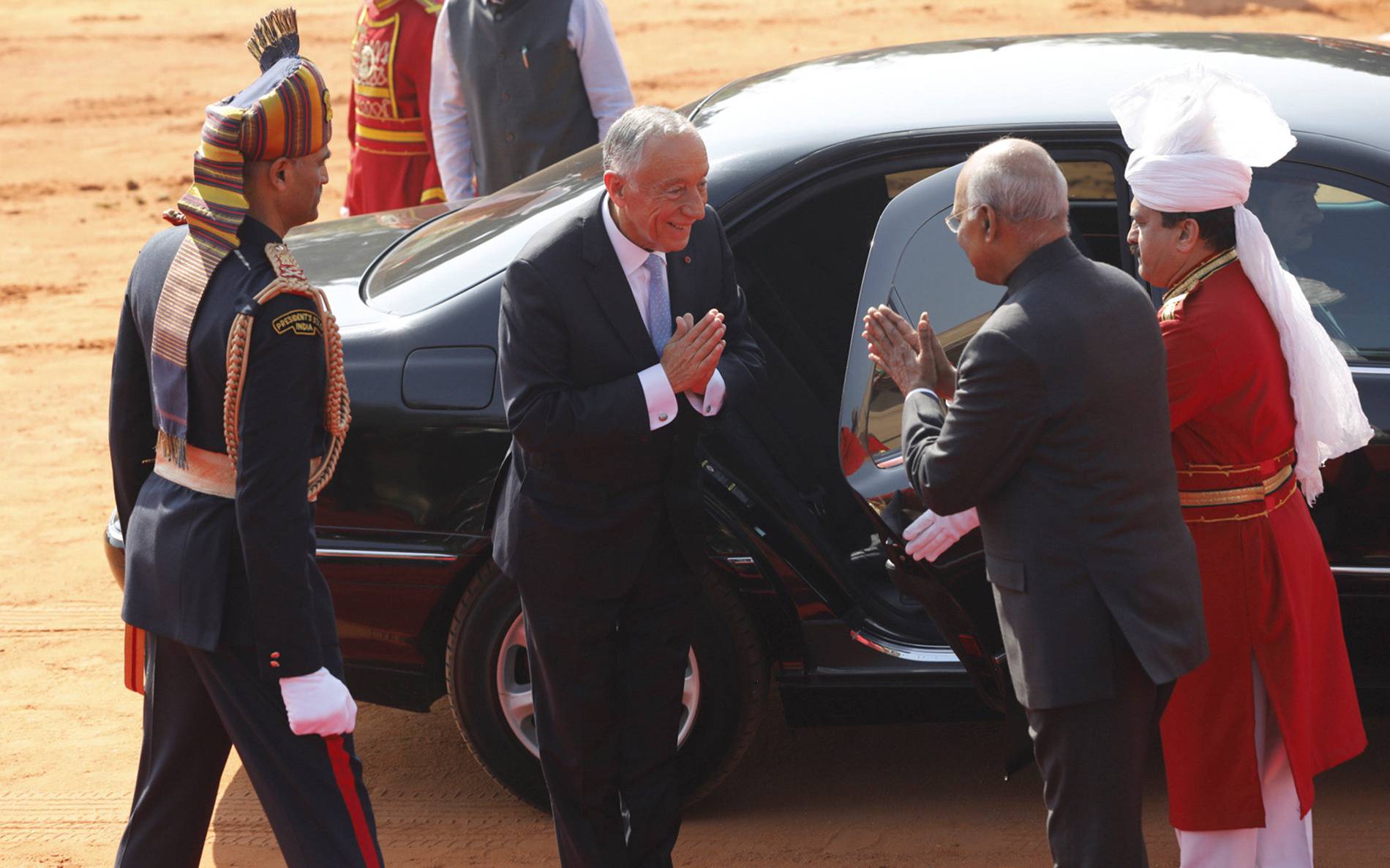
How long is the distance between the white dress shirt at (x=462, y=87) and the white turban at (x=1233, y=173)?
298cm

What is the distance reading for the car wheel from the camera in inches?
152

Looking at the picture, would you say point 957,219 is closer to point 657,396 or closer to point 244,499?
point 657,396

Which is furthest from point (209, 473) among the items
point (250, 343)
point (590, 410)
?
point (590, 410)

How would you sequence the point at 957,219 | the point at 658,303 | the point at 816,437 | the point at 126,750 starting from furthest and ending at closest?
→ the point at 126,750 < the point at 816,437 < the point at 658,303 < the point at 957,219

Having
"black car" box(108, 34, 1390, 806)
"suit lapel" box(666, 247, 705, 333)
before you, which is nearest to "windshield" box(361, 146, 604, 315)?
"black car" box(108, 34, 1390, 806)

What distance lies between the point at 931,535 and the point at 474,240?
177 centimetres

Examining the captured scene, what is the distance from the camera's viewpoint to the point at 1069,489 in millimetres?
2785

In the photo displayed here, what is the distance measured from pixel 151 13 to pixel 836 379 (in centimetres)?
2274

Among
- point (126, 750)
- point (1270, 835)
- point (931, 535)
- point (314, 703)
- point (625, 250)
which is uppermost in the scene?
point (625, 250)

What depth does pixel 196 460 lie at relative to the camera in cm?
287

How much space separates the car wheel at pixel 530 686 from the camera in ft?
12.7

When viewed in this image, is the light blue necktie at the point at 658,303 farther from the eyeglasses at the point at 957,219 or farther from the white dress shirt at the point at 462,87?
the white dress shirt at the point at 462,87

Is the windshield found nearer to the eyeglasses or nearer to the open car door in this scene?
the open car door

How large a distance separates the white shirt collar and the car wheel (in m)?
0.94
